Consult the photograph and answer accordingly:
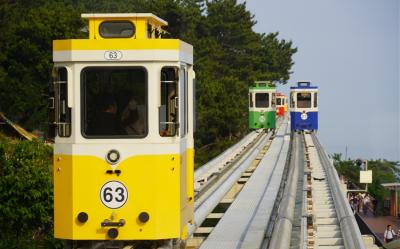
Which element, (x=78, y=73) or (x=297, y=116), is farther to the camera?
(x=297, y=116)

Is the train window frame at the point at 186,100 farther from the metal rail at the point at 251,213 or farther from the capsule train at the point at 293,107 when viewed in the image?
the capsule train at the point at 293,107

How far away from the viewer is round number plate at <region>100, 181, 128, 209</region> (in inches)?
423

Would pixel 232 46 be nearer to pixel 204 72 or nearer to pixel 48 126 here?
pixel 204 72

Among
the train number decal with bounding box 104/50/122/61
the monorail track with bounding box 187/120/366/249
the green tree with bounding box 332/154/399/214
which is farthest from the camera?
the green tree with bounding box 332/154/399/214

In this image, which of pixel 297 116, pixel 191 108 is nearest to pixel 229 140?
pixel 297 116

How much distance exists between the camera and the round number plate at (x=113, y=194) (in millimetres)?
10742

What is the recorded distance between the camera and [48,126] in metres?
11.0

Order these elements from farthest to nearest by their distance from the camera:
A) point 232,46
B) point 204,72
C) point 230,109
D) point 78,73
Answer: point 232,46, point 204,72, point 230,109, point 78,73

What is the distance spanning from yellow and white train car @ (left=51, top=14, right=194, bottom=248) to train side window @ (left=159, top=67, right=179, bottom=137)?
0.10m

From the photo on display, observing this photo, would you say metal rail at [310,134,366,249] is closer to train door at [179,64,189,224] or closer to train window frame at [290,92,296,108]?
train door at [179,64,189,224]

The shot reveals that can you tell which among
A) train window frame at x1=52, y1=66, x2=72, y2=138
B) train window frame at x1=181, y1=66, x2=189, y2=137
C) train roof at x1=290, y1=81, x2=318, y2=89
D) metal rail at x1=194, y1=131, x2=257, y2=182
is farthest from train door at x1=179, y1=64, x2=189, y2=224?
train roof at x1=290, y1=81, x2=318, y2=89

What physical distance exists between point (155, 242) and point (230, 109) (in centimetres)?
4570

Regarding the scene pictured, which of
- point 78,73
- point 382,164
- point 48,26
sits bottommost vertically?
point 382,164

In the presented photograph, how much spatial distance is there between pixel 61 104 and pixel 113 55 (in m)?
0.80
